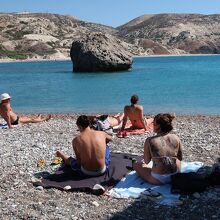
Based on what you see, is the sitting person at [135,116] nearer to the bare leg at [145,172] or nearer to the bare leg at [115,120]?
the bare leg at [115,120]

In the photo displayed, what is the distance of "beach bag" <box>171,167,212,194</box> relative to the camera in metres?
9.13

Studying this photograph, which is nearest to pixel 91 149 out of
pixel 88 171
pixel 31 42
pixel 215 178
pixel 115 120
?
pixel 88 171

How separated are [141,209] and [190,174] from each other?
1.38 m

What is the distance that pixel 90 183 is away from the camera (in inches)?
384

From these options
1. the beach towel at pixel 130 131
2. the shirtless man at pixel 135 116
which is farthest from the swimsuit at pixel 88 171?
the shirtless man at pixel 135 116

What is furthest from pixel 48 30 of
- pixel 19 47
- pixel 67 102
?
pixel 67 102

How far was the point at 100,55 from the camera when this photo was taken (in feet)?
221

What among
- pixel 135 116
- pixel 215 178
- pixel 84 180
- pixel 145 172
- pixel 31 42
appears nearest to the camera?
pixel 215 178

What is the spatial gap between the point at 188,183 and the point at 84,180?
6.70ft

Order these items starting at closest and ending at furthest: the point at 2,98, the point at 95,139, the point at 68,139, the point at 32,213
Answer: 1. the point at 32,213
2. the point at 95,139
3. the point at 68,139
4. the point at 2,98

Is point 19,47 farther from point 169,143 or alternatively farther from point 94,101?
point 169,143

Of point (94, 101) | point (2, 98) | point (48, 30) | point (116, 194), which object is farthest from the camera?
point (48, 30)

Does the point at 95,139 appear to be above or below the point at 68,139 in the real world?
above

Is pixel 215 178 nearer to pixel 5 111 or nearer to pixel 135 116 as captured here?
pixel 135 116
